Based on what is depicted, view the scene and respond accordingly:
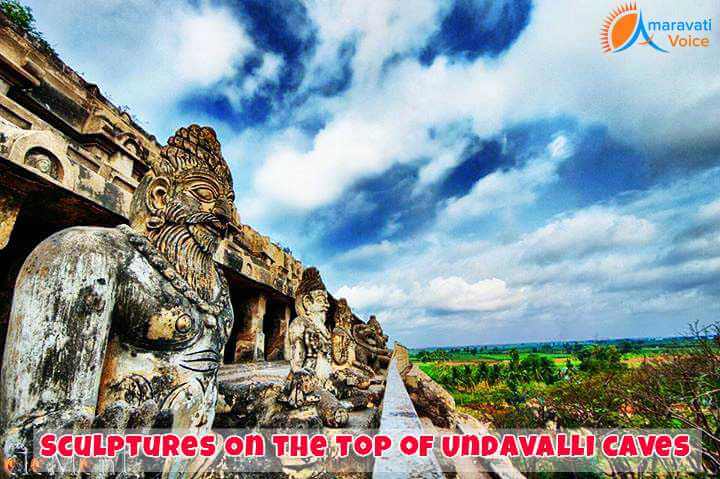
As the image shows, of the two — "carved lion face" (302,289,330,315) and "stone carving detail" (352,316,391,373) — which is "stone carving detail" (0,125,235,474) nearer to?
"carved lion face" (302,289,330,315)

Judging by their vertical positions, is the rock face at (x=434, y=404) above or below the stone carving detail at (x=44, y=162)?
below

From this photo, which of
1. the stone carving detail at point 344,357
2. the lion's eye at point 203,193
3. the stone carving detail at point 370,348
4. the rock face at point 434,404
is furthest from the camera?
the stone carving detail at point 370,348

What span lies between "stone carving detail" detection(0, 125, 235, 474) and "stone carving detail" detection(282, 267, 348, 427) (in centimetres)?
91

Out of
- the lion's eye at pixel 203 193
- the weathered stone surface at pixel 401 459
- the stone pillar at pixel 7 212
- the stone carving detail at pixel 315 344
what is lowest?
the weathered stone surface at pixel 401 459

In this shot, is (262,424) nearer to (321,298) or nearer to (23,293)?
(23,293)

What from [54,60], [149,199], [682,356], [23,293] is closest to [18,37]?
[54,60]

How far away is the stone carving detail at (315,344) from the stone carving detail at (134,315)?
0.91 metres

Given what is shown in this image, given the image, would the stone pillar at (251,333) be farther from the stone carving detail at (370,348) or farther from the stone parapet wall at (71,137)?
the stone carving detail at (370,348)

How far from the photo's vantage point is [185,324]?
2133 millimetres

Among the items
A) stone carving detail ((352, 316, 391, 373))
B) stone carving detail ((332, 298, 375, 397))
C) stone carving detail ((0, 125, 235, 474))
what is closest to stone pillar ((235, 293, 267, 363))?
stone carving detail ((332, 298, 375, 397))

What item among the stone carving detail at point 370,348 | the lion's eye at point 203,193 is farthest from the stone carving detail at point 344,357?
the lion's eye at point 203,193

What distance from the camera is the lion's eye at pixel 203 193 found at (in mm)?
2623

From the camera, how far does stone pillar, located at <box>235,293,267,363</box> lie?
645cm

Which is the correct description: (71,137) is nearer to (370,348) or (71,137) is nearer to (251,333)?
(251,333)
